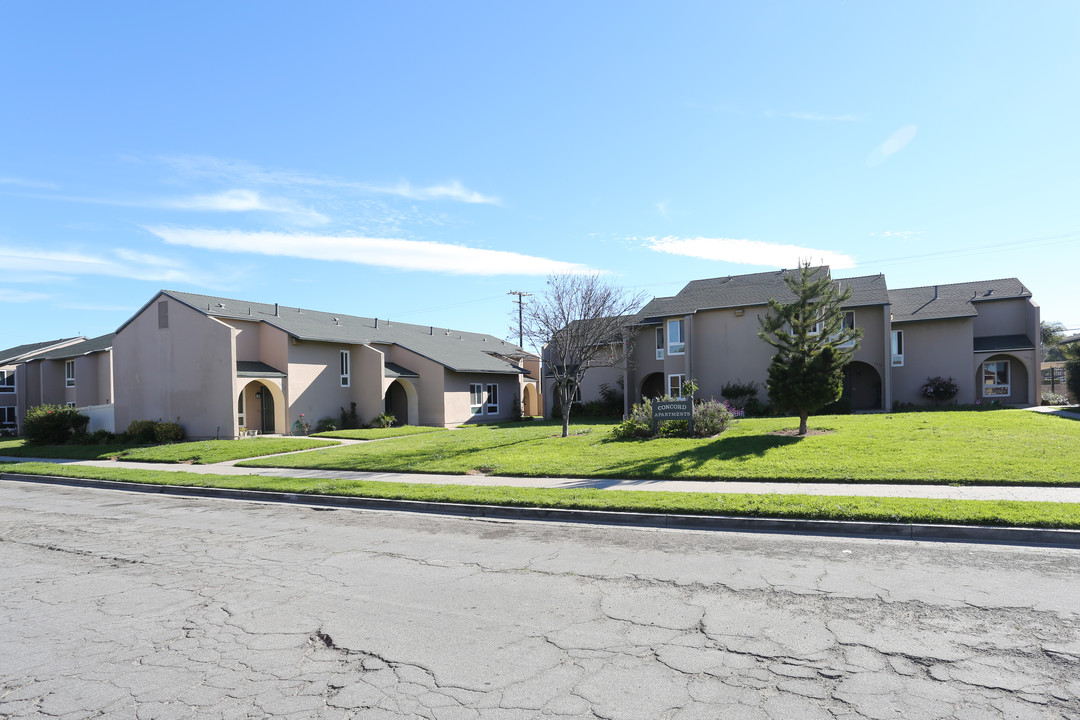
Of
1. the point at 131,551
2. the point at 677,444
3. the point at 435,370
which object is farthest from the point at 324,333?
the point at 131,551

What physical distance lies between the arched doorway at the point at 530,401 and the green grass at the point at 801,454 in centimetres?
2044

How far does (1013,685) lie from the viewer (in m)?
4.18

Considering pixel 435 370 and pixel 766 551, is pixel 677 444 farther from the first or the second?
pixel 435 370

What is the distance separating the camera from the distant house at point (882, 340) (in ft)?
96.8

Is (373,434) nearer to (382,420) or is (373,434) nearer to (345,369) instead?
(382,420)

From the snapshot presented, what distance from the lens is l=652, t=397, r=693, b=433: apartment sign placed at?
62.0ft

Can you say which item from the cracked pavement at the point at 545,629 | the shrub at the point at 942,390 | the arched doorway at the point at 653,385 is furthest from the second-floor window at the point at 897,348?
the cracked pavement at the point at 545,629

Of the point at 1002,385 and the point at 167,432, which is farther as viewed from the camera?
the point at 1002,385

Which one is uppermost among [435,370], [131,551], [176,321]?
[176,321]

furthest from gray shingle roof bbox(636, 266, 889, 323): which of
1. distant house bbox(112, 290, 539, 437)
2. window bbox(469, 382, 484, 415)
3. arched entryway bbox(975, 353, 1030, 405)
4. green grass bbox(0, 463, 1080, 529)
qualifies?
green grass bbox(0, 463, 1080, 529)

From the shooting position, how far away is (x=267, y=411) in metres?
32.2

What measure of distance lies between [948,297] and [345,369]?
30799 mm

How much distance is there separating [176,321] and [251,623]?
2787 cm

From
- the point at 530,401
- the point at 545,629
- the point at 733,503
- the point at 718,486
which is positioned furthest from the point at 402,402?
the point at 545,629
